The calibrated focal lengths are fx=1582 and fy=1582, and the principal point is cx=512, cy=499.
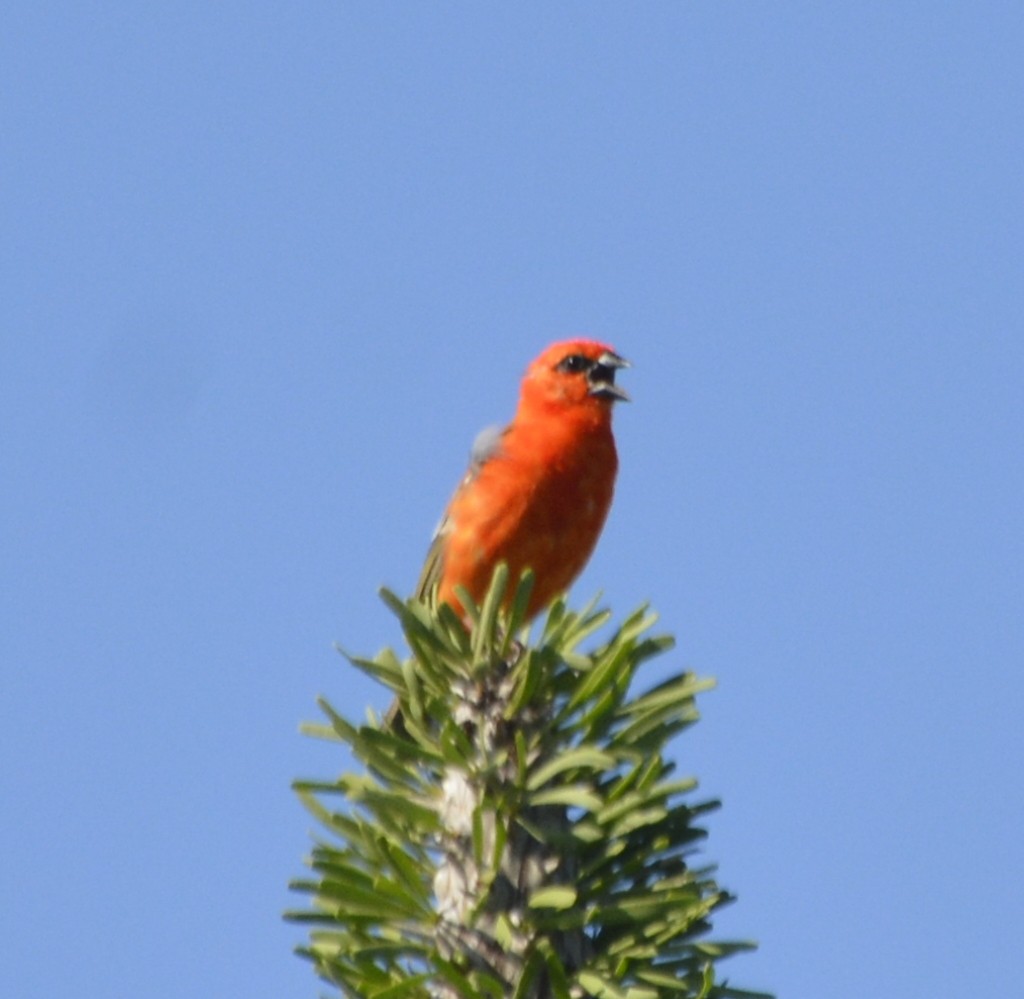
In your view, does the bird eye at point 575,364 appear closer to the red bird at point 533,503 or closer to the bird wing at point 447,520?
the red bird at point 533,503

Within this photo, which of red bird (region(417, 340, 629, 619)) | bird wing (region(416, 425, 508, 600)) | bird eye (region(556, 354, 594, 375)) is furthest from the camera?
bird eye (region(556, 354, 594, 375))

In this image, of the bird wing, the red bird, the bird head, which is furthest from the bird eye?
the bird wing

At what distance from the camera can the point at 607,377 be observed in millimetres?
6773

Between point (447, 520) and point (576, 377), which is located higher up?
point (576, 377)

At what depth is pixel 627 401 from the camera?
665 cm

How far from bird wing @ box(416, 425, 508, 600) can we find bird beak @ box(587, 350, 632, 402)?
0.49 m

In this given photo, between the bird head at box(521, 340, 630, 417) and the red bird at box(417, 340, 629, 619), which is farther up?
the bird head at box(521, 340, 630, 417)

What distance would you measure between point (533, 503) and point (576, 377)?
99 centimetres

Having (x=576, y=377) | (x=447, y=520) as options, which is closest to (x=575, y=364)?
(x=576, y=377)

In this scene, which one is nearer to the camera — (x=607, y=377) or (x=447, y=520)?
(x=447, y=520)

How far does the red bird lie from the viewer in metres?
5.81

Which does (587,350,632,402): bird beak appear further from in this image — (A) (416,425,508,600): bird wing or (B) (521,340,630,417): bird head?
(A) (416,425,508,600): bird wing

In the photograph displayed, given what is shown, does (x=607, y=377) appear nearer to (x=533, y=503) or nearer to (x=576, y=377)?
(x=576, y=377)

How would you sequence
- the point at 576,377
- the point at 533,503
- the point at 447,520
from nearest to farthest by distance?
the point at 533,503 < the point at 447,520 < the point at 576,377
